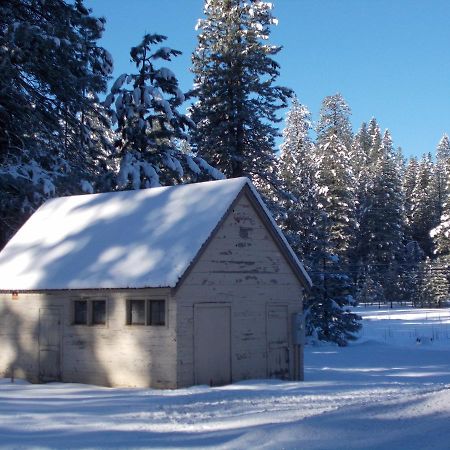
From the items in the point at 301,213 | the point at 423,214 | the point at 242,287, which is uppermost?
the point at 423,214

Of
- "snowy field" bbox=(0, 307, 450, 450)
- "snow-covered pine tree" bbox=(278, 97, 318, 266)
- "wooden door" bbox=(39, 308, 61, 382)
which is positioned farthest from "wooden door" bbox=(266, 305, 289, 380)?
"snow-covered pine tree" bbox=(278, 97, 318, 266)

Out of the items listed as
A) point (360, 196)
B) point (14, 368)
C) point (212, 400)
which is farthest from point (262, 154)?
point (360, 196)

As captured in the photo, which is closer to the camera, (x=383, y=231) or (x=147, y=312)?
(x=147, y=312)

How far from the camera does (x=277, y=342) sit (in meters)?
20.7

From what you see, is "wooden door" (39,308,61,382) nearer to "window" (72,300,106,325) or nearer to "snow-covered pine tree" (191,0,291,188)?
"window" (72,300,106,325)

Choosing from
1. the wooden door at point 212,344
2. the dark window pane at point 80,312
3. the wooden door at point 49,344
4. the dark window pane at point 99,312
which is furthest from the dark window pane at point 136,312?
the wooden door at point 49,344

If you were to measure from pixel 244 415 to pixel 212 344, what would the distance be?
600 centimetres

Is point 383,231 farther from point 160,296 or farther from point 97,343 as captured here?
point 160,296

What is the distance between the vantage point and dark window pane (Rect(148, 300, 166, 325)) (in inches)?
720

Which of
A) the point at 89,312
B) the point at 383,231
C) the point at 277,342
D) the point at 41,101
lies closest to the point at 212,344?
the point at 277,342

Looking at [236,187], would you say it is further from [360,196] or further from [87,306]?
[360,196]

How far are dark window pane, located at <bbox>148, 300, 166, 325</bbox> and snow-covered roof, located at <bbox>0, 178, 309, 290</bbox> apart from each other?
0.66m

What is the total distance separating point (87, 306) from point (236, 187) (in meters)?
5.01

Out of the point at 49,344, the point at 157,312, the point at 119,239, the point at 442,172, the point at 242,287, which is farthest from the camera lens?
the point at 442,172
